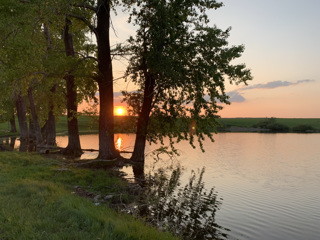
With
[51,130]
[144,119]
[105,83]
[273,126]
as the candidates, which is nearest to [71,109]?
[105,83]

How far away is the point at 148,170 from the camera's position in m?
23.6

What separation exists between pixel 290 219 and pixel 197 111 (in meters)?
9.49

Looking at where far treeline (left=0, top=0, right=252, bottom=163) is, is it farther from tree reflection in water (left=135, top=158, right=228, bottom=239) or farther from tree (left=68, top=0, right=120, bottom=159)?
tree reflection in water (left=135, top=158, right=228, bottom=239)

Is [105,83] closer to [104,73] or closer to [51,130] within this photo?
[104,73]

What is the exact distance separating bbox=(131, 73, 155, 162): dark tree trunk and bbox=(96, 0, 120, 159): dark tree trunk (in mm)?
2237

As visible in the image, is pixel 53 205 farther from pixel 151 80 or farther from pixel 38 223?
pixel 151 80

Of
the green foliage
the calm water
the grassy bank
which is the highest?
the green foliage

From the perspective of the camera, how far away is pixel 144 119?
2445cm

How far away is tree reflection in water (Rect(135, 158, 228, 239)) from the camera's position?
11.4 m

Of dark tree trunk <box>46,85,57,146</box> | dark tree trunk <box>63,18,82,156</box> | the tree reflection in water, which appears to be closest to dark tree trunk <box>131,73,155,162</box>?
the tree reflection in water

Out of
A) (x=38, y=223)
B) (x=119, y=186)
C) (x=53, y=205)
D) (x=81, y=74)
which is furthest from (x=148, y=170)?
(x=38, y=223)

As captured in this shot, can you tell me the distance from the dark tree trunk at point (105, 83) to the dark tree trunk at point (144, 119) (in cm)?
224

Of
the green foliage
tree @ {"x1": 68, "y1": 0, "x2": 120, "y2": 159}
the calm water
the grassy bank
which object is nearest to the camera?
the grassy bank

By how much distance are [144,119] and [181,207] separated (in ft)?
37.9
